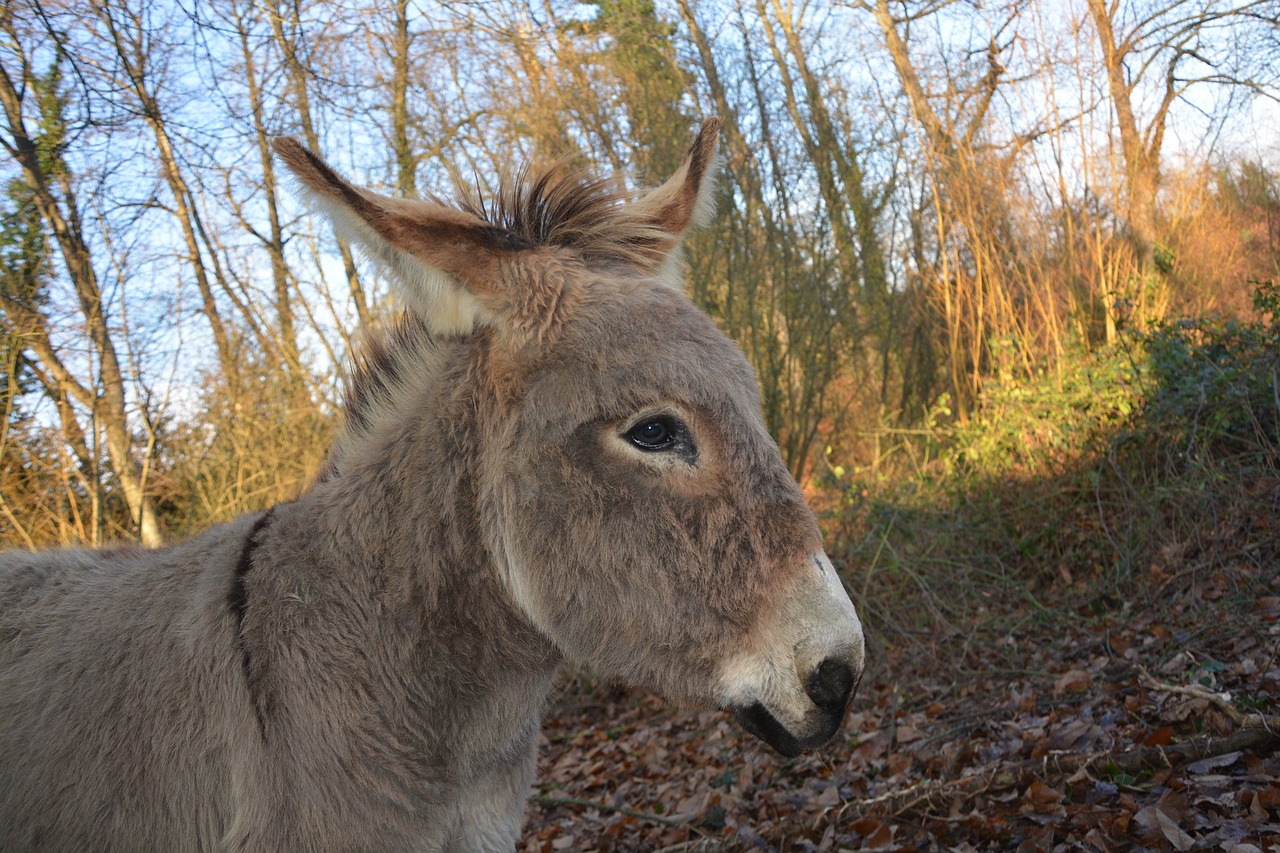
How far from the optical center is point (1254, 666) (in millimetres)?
4000

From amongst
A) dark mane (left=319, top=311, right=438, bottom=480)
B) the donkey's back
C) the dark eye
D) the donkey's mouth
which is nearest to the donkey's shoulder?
the donkey's back

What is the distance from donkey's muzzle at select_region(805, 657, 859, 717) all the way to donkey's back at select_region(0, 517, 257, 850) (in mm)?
1247

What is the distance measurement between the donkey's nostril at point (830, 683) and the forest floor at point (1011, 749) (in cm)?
154

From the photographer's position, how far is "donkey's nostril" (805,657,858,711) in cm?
181

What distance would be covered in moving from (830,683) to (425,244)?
1.40 metres

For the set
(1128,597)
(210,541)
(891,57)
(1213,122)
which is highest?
(891,57)

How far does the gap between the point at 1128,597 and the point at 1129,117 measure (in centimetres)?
456

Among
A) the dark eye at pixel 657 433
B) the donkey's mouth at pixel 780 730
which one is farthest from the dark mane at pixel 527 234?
the donkey's mouth at pixel 780 730

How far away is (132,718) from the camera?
80.0 inches

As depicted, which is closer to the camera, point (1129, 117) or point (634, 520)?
point (634, 520)

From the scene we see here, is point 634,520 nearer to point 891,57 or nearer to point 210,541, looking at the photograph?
point 210,541

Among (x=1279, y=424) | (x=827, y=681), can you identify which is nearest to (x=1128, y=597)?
(x=1279, y=424)

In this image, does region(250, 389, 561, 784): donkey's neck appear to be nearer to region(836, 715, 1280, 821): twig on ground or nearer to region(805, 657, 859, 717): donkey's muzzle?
region(805, 657, 859, 717): donkey's muzzle

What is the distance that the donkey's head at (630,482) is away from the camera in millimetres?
1892
